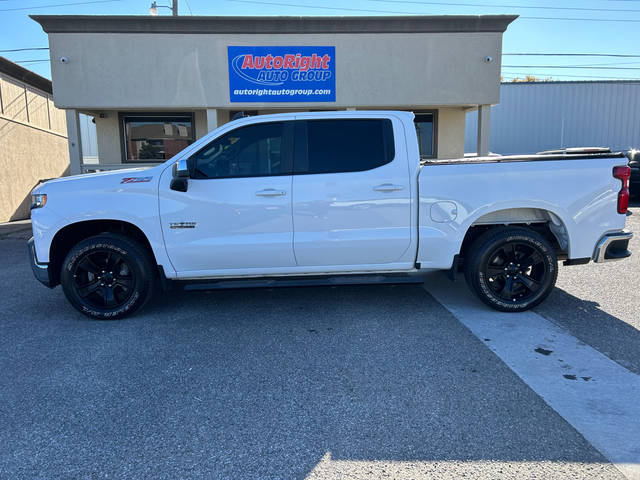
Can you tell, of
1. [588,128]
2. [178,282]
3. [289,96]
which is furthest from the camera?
[588,128]

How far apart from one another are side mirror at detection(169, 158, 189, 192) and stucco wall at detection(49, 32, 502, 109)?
7.28 m

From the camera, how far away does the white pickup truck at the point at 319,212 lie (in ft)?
15.8

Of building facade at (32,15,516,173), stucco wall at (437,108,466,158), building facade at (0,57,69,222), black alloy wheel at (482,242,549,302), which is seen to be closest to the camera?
black alloy wheel at (482,242,549,302)

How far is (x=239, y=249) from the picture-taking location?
487 centimetres

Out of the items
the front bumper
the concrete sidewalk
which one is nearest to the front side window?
the front bumper

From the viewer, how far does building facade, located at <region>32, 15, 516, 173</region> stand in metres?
11.2

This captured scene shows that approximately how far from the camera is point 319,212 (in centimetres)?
484

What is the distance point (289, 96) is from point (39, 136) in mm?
11543

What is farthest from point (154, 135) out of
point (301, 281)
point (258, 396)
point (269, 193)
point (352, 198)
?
point (258, 396)

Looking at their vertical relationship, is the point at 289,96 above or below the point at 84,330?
above

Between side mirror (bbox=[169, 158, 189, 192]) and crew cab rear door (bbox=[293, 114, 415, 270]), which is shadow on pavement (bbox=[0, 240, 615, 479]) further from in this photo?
side mirror (bbox=[169, 158, 189, 192])

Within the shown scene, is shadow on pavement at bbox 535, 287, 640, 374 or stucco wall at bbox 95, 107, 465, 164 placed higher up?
stucco wall at bbox 95, 107, 465, 164

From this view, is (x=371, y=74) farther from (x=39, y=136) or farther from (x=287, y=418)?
(x=39, y=136)

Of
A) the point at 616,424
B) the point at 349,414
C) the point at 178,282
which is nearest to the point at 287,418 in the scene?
the point at 349,414
